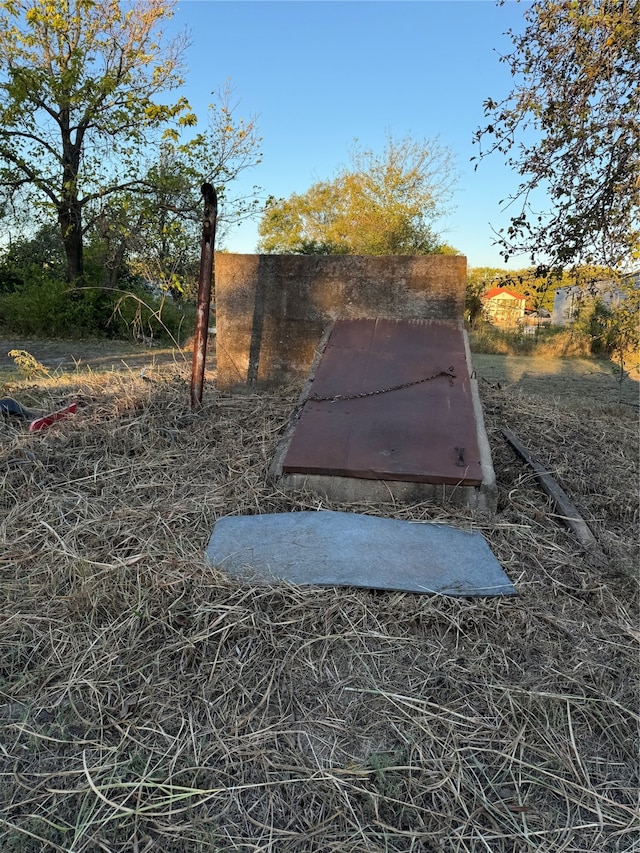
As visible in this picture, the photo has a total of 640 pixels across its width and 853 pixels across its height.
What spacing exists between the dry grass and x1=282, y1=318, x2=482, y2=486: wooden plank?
0.27 m

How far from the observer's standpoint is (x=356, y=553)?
2.53 meters

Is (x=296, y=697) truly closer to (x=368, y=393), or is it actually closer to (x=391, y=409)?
Answer: (x=391, y=409)

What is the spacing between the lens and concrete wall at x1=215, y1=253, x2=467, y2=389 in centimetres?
488

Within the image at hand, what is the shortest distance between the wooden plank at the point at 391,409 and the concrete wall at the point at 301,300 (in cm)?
30

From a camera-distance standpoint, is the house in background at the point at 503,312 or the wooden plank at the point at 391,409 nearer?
the wooden plank at the point at 391,409

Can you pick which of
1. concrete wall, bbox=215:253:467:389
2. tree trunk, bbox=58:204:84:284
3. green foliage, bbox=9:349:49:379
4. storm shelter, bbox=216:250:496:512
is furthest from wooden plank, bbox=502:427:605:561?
tree trunk, bbox=58:204:84:284

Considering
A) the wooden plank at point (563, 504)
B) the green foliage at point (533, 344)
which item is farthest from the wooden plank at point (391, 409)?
the green foliage at point (533, 344)

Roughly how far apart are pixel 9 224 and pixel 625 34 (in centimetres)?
2080

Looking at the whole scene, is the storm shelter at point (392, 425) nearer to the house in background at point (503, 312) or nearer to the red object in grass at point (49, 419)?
the red object in grass at point (49, 419)

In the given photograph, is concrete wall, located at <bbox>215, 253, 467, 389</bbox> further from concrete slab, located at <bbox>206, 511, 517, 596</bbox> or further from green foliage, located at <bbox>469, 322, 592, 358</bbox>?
green foliage, located at <bbox>469, 322, 592, 358</bbox>

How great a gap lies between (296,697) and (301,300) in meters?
3.97

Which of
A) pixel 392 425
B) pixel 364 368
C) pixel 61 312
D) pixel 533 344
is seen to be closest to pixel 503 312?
pixel 533 344

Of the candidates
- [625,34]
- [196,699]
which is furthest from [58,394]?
[625,34]

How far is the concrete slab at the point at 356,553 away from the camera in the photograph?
7.75 feet
